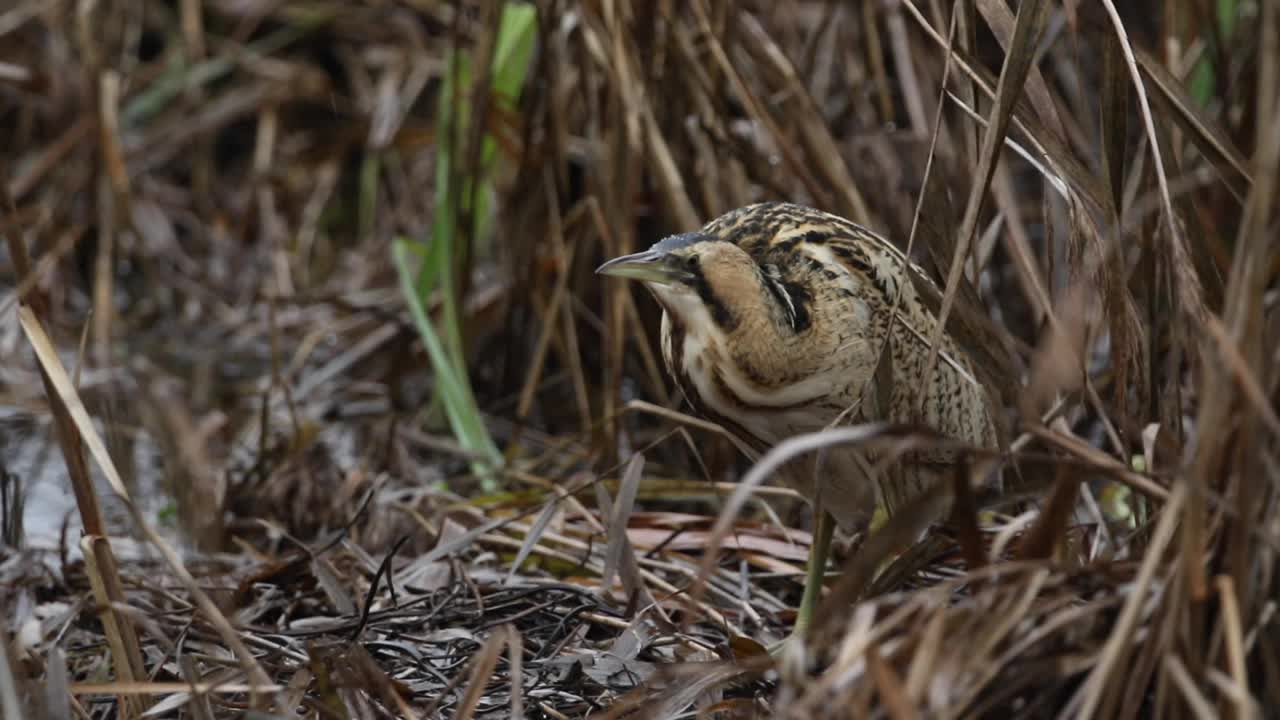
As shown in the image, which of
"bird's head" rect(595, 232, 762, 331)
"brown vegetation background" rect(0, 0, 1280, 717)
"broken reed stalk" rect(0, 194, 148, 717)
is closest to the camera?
"brown vegetation background" rect(0, 0, 1280, 717)

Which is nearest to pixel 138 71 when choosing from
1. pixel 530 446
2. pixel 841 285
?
pixel 530 446

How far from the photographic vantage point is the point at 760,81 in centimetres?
287

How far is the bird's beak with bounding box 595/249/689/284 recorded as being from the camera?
1730 mm

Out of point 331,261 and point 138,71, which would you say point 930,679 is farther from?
point 138,71

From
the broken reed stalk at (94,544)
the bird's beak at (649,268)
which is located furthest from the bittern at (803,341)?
the broken reed stalk at (94,544)

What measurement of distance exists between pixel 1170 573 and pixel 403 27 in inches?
131

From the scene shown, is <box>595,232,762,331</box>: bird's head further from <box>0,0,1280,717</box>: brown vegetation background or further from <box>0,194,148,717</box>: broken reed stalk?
<box>0,194,148,717</box>: broken reed stalk

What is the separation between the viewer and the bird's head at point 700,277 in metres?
1.76

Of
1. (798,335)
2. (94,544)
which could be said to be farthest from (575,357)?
(94,544)

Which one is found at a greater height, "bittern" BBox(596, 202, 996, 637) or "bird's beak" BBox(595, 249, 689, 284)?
"bird's beak" BBox(595, 249, 689, 284)

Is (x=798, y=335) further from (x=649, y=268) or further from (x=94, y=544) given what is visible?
(x=94, y=544)

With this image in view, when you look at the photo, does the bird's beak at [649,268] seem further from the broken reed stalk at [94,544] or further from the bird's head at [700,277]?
the broken reed stalk at [94,544]

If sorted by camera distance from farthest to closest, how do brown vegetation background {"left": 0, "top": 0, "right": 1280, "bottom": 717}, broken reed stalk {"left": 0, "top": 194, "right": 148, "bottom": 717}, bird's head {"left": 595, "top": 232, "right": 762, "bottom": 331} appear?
bird's head {"left": 595, "top": 232, "right": 762, "bottom": 331}, broken reed stalk {"left": 0, "top": 194, "right": 148, "bottom": 717}, brown vegetation background {"left": 0, "top": 0, "right": 1280, "bottom": 717}

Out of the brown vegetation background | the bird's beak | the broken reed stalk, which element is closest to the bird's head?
the bird's beak
